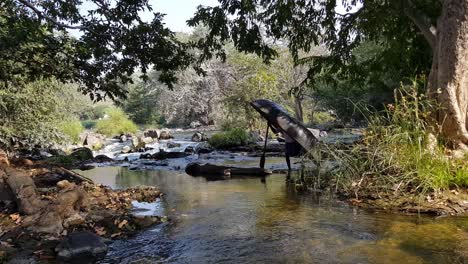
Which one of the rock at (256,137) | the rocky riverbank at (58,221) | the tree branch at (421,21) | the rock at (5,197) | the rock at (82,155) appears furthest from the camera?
the rock at (256,137)

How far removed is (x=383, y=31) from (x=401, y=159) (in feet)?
22.6

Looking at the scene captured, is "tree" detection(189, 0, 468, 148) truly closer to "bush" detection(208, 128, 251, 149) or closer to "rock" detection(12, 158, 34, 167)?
"rock" detection(12, 158, 34, 167)

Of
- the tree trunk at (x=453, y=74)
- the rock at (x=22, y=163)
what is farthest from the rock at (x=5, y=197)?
the tree trunk at (x=453, y=74)

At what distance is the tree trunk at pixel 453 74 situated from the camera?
8251 millimetres

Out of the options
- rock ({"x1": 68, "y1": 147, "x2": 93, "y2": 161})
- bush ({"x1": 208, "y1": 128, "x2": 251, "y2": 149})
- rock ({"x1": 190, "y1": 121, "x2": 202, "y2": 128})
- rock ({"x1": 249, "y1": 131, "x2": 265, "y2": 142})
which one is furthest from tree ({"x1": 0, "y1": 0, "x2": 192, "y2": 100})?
rock ({"x1": 190, "y1": 121, "x2": 202, "y2": 128})

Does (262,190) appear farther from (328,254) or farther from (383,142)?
(328,254)

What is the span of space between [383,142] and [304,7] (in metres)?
5.80

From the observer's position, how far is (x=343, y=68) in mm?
13023

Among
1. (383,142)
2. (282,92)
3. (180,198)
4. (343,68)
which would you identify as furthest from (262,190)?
(282,92)

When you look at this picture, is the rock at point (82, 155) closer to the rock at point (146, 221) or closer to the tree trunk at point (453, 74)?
the rock at point (146, 221)

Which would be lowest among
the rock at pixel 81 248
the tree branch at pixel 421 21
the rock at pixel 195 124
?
the rock at pixel 81 248

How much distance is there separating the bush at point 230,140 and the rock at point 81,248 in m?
17.8

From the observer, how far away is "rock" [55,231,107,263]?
18.0ft

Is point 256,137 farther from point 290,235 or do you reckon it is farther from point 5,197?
point 290,235
